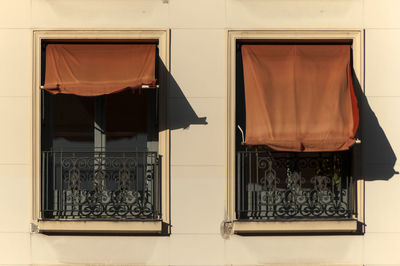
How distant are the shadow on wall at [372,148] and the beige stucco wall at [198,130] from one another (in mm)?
38

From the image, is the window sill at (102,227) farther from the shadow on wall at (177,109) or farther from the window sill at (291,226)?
the shadow on wall at (177,109)

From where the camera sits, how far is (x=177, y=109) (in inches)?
414

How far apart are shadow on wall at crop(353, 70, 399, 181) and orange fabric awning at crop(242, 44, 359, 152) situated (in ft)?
1.50

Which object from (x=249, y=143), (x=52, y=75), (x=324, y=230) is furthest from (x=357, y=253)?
(x=52, y=75)

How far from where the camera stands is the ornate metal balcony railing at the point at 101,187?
10.5 metres

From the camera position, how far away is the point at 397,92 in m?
10.5

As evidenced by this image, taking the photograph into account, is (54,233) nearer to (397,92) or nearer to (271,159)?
(271,159)

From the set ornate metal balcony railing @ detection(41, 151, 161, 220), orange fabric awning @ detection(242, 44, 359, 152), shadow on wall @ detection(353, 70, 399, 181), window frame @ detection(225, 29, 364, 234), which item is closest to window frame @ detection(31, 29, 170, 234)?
ornate metal balcony railing @ detection(41, 151, 161, 220)

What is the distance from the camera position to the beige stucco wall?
10422 mm

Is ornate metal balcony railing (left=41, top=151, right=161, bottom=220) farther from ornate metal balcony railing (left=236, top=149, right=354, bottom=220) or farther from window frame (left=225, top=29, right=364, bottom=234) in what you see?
ornate metal balcony railing (left=236, top=149, right=354, bottom=220)

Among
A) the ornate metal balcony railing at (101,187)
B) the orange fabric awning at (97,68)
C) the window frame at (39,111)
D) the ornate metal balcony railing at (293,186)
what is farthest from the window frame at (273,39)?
the orange fabric awning at (97,68)

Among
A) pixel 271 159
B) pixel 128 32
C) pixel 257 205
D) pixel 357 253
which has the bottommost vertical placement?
pixel 357 253

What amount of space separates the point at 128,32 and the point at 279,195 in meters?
3.88

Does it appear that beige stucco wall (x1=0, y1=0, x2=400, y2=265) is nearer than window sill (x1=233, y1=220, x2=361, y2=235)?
No
